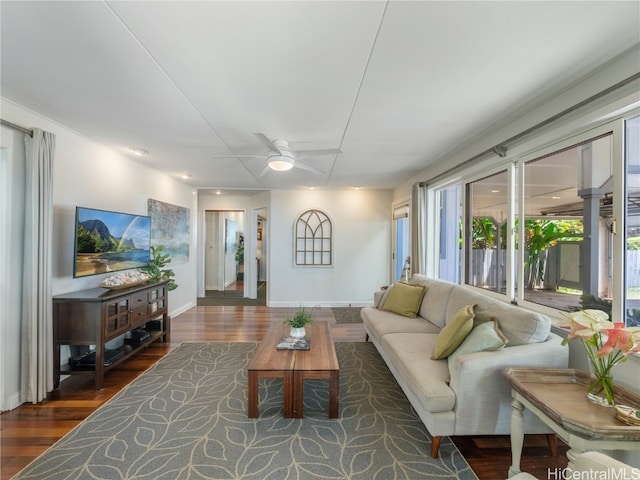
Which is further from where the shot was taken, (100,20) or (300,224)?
(300,224)

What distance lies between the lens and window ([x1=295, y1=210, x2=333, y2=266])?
6.02 meters

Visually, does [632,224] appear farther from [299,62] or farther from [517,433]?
[299,62]

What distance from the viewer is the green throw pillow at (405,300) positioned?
3406 millimetres

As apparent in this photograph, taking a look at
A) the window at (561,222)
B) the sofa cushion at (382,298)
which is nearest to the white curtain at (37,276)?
the sofa cushion at (382,298)

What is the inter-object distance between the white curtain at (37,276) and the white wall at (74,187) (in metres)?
0.10

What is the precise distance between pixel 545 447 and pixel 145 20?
3.54 metres

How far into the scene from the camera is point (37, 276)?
235 cm

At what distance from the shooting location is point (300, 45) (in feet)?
5.15

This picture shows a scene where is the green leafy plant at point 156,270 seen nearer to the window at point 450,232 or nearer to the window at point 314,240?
the window at point 314,240

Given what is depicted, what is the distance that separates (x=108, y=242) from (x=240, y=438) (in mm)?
2588

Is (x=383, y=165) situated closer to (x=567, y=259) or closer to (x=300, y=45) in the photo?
(x=567, y=259)

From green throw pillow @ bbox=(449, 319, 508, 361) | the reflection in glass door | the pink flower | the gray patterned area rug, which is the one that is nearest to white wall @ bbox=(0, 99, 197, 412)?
the gray patterned area rug

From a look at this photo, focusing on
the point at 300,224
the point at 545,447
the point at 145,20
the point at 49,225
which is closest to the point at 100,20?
the point at 145,20

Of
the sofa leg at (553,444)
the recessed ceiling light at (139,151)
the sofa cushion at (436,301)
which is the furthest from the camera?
the recessed ceiling light at (139,151)
